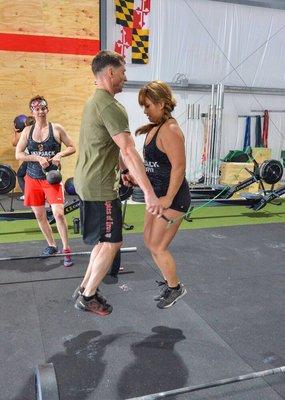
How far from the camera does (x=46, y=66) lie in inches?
278

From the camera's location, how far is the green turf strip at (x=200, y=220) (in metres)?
4.65

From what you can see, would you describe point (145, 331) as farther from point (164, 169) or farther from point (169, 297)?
point (164, 169)

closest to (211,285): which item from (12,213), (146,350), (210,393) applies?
(146,350)

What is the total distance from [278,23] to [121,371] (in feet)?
26.9

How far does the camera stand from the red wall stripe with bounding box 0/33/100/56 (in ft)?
22.4

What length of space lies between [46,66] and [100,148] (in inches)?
217

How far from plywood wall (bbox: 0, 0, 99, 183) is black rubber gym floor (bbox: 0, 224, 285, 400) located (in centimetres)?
414

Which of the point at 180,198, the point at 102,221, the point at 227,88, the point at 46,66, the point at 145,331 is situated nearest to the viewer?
the point at 102,221

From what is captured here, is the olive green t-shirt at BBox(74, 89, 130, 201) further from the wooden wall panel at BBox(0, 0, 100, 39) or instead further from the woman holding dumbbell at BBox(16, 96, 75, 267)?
the wooden wall panel at BBox(0, 0, 100, 39)

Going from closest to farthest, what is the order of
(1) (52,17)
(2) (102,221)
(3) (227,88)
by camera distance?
(2) (102,221), (1) (52,17), (3) (227,88)

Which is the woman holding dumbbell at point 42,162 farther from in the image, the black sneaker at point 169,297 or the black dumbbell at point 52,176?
the black sneaker at point 169,297

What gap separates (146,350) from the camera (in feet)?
7.51

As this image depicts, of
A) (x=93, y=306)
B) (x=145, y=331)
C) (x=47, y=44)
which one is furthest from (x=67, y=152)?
(x=47, y=44)

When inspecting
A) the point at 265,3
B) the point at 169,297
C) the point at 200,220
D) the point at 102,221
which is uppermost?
the point at 265,3
